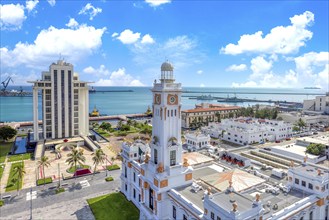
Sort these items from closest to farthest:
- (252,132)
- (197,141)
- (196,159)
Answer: (196,159) < (197,141) < (252,132)

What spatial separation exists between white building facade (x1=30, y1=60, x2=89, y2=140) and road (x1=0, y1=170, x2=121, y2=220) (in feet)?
126

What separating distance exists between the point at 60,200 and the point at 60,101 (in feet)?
162

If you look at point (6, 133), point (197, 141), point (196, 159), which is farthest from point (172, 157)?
point (6, 133)

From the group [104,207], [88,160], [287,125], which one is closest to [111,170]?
[88,160]

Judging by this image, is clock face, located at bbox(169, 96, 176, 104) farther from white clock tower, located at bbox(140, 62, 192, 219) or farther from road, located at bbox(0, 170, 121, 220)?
road, located at bbox(0, 170, 121, 220)

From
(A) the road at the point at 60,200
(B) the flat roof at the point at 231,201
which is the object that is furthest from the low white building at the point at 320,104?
(B) the flat roof at the point at 231,201

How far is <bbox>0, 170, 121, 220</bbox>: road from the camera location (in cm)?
4144

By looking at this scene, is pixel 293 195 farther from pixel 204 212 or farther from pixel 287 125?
pixel 287 125

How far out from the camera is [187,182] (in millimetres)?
35219

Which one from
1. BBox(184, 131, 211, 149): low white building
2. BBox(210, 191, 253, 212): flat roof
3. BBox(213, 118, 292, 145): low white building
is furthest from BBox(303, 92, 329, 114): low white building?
BBox(210, 191, 253, 212): flat roof

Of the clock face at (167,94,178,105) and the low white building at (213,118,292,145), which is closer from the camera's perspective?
the clock face at (167,94,178,105)

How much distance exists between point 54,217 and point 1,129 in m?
65.0

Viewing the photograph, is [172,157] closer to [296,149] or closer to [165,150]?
[165,150]

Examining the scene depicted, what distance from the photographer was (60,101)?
87938 millimetres
